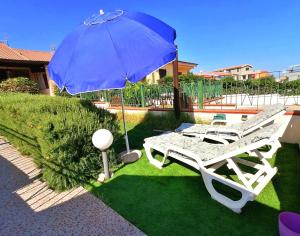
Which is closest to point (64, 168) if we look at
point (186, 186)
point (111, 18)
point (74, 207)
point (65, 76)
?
point (74, 207)

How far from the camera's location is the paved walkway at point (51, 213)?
3.19 m

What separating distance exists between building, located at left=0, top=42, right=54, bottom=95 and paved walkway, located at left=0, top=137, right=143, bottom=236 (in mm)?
18546

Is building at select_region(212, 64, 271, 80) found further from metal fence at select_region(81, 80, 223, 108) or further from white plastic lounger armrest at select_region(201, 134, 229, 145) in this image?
white plastic lounger armrest at select_region(201, 134, 229, 145)

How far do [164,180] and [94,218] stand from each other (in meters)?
1.52

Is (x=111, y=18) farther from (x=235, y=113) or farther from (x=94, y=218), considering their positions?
(x=235, y=113)

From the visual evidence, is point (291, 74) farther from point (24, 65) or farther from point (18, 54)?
point (18, 54)

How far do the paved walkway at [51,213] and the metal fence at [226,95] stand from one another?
3884 mm

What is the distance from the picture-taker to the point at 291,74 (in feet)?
22.4

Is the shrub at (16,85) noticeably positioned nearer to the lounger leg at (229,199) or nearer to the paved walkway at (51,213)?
the paved walkway at (51,213)

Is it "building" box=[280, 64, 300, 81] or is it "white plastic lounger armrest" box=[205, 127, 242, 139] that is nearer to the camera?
"white plastic lounger armrest" box=[205, 127, 242, 139]

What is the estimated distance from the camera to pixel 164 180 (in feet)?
14.3

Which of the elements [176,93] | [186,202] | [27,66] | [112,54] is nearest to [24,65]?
[27,66]

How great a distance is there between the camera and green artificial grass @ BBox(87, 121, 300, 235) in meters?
3.00

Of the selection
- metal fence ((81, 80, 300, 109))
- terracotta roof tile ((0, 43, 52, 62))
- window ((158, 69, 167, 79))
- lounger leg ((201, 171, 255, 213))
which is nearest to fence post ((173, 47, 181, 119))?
metal fence ((81, 80, 300, 109))
